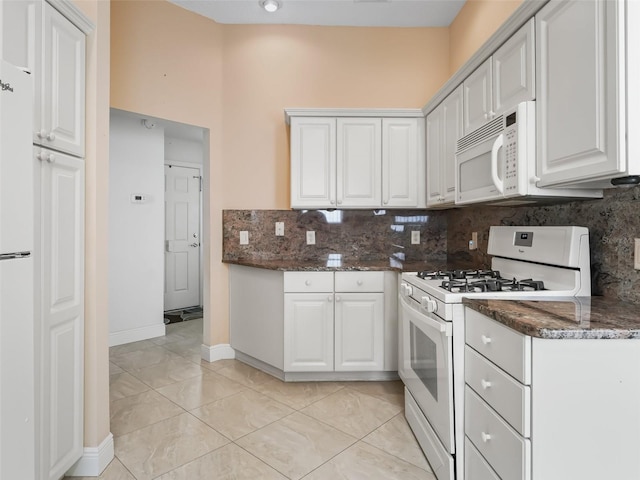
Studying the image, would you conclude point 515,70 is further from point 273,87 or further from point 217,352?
point 217,352

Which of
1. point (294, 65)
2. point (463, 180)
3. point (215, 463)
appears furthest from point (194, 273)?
point (463, 180)

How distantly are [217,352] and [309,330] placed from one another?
107 centimetres

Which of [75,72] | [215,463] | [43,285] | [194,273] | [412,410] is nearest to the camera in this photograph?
[43,285]

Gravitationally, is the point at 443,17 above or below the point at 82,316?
above

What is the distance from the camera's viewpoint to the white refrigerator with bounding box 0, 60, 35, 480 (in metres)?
1.07

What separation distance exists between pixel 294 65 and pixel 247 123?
0.69 metres

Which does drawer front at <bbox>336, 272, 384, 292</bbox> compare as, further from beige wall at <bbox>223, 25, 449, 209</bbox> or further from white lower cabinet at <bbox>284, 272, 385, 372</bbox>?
beige wall at <bbox>223, 25, 449, 209</bbox>

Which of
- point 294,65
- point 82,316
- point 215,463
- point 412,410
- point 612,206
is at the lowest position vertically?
point 215,463

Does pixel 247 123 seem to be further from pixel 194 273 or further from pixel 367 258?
pixel 194 273

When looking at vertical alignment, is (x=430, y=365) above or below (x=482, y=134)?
below

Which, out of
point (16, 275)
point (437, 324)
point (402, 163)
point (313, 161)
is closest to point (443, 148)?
point (402, 163)

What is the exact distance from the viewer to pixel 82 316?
168 centimetres

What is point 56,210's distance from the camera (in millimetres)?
1500

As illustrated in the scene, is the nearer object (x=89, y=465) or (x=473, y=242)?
(x=89, y=465)
